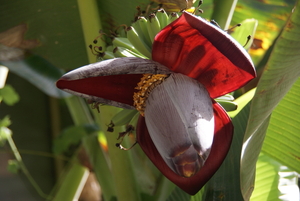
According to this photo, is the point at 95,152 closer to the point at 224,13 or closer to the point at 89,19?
the point at 89,19

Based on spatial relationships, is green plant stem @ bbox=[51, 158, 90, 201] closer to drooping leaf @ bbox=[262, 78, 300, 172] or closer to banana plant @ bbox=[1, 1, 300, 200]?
banana plant @ bbox=[1, 1, 300, 200]

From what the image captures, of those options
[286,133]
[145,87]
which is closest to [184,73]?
[145,87]

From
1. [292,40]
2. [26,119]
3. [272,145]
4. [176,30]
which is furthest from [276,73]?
[26,119]

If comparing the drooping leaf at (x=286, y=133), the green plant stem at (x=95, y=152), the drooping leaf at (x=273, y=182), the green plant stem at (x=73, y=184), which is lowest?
the green plant stem at (x=73, y=184)

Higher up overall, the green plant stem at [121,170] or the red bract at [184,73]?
the red bract at [184,73]

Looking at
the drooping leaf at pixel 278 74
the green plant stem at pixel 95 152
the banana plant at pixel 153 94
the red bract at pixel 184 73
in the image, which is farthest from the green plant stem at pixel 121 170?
the drooping leaf at pixel 278 74

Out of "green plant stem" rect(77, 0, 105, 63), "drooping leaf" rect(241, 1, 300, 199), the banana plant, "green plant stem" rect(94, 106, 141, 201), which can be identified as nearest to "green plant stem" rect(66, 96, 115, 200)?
the banana plant

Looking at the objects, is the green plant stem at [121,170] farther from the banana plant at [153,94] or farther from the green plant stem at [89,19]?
the green plant stem at [89,19]

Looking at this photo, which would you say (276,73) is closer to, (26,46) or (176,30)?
(176,30)
